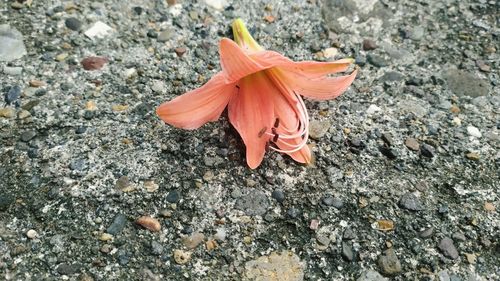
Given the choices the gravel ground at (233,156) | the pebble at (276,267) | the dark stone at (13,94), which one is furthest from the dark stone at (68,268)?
the dark stone at (13,94)

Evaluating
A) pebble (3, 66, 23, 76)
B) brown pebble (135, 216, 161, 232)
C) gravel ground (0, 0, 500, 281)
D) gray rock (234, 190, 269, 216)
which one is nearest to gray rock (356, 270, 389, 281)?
gravel ground (0, 0, 500, 281)

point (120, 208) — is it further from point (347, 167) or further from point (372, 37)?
point (372, 37)

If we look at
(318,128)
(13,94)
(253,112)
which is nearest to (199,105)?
(253,112)

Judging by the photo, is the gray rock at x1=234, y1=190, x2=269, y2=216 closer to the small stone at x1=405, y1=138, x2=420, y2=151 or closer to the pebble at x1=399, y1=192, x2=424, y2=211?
the pebble at x1=399, y1=192, x2=424, y2=211

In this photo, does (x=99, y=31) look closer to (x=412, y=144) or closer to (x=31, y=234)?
(x=31, y=234)

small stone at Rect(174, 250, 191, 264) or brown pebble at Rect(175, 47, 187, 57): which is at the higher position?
brown pebble at Rect(175, 47, 187, 57)

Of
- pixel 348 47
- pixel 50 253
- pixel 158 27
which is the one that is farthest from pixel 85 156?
Result: pixel 348 47
